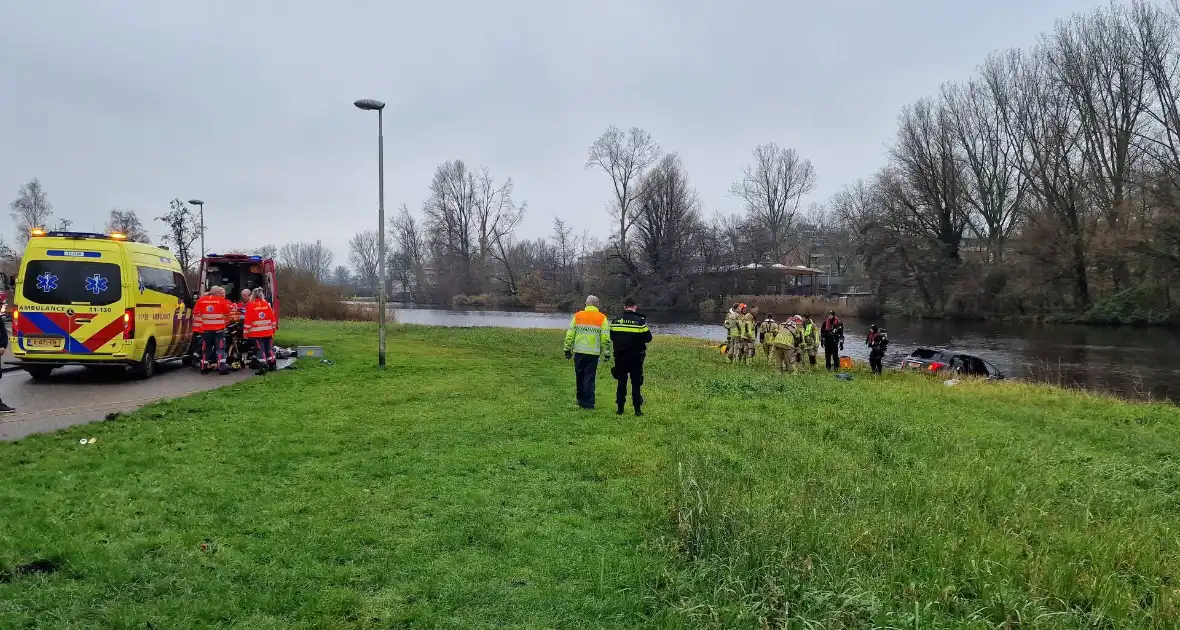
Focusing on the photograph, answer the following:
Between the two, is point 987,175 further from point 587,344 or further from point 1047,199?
point 587,344

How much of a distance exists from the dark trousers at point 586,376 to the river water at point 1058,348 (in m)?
16.0

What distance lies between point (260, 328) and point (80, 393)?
10.8 ft

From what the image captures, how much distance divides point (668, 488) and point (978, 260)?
171 ft

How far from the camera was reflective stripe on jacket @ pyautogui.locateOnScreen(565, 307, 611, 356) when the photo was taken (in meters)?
9.73

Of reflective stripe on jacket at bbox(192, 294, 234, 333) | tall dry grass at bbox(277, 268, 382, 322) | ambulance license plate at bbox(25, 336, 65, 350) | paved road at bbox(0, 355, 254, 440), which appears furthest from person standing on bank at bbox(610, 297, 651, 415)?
tall dry grass at bbox(277, 268, 382, 322)

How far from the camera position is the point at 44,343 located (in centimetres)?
1077

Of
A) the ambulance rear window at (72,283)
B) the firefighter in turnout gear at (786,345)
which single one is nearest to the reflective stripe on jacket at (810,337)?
the firefighter in turnout gear at (786,345)

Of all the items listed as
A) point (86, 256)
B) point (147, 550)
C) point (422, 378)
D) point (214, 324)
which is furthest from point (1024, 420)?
point (86, 256)

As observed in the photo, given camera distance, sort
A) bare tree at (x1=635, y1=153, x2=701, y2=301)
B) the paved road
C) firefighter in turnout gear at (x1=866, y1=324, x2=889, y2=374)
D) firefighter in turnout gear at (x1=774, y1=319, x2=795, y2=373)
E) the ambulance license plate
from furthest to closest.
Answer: bare tree at (x1=635, y1=153, x2=701, y2=301) < firefighter in turnout gear at (x1=866, y1=324, x2=889, y2=374) < firefighter in turnout gear at (x1=774, y1=319, x2=795, y2=373) < the ambulance license plate < the paved road

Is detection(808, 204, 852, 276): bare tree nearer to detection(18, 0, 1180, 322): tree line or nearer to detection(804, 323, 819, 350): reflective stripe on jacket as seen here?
detection(18, 0, 1180, 322): tree line

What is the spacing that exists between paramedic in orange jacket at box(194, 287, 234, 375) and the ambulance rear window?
1.53 meters

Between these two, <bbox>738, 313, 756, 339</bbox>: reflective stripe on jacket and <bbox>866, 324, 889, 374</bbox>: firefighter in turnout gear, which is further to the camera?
<bbox>866, 324, 889, 374</bbox>: firefighter in turnout gear

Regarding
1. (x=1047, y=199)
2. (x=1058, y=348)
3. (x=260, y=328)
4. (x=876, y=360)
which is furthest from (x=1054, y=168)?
(x=260, y=328)

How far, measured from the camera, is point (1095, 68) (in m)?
42.3
